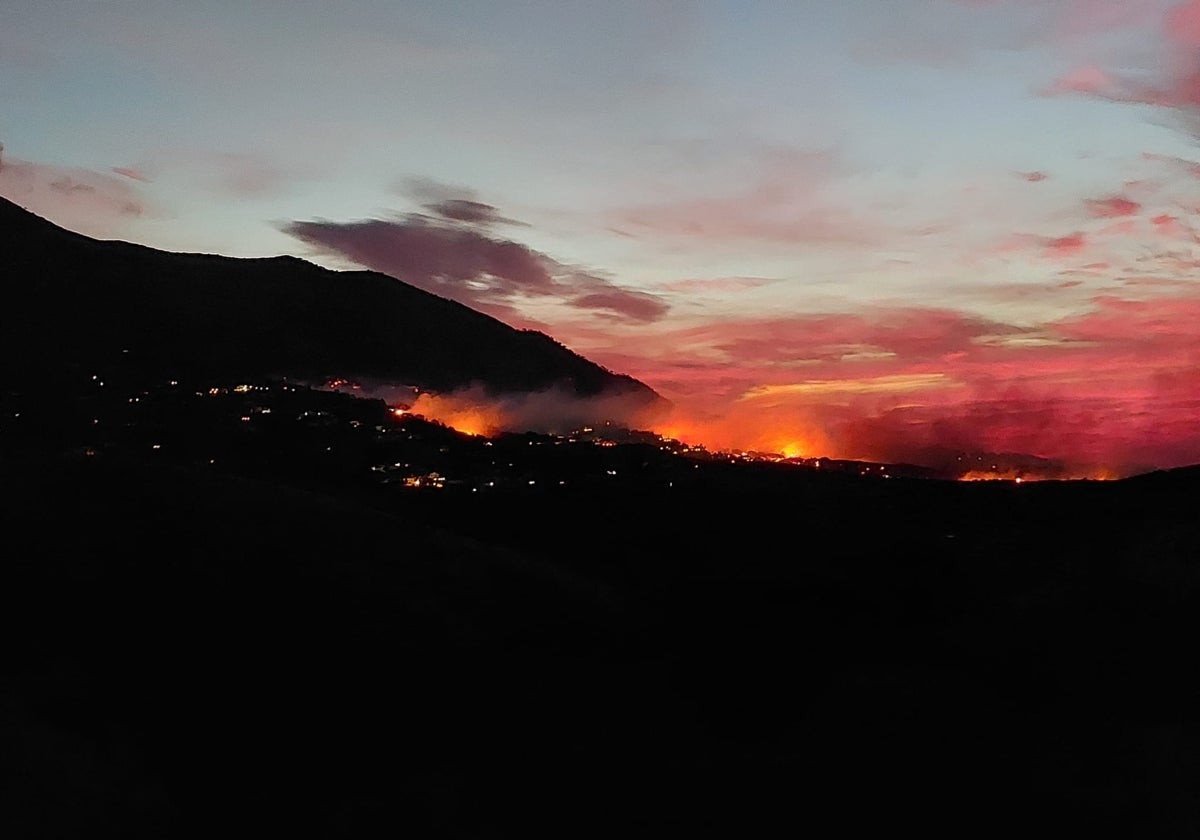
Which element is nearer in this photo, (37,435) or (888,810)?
(888,810)

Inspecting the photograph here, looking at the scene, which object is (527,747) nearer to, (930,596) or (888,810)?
(888,810)

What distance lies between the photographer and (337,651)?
47188 millimetres

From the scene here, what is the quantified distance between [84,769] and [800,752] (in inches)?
1054

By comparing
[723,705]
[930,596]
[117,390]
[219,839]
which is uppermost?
[117,390]

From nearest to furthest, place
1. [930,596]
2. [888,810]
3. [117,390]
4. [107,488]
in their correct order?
[888,810]
[107,488]
[930,596]
[117,390]

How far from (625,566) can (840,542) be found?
17906 millimetres

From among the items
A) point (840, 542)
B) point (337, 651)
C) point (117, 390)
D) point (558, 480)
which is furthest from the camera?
point (117, 390)

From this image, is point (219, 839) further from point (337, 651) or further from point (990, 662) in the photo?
point (990, 662)

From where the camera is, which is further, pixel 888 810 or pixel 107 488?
pixel 107 488

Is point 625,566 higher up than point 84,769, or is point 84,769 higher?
point 625,566

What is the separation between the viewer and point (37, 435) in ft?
422

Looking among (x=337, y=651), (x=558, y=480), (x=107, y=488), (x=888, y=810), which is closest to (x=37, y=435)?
(x=558, y=480)

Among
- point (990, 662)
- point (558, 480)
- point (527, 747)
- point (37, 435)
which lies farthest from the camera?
point (37, 435)

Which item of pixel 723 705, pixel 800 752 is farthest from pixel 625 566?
pixel 800 752
